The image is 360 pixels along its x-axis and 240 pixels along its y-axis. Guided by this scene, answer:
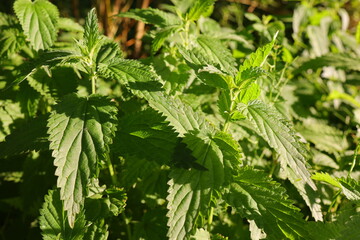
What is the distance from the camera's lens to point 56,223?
4.79 ft

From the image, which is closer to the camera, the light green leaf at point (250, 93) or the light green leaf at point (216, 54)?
the light green leaf at point (250, 93)

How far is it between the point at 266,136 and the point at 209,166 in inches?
9.6

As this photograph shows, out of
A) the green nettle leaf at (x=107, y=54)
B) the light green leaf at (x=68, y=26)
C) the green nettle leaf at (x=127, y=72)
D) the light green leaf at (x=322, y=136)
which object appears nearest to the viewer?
the green nettle leaf at (x=127, y=72)

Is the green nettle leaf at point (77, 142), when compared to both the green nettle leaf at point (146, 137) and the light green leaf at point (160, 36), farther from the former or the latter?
the light green leaf at point (160, 36)

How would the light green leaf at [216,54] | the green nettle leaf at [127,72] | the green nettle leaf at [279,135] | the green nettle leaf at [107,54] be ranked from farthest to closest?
the light green leaf at [216,54] → the green nettle leaf at [107,54] → the green nettle leaf at [127,72] → the green nettle leaf at [279,135]

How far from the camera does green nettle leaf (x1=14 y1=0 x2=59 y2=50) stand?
1.66 metres

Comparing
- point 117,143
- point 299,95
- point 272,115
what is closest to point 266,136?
point 272,115

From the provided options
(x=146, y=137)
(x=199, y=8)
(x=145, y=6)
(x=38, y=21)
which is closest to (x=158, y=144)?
(x=146, y=137)

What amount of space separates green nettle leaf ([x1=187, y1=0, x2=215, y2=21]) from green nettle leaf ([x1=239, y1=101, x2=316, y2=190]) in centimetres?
62

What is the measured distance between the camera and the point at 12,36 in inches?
76.7

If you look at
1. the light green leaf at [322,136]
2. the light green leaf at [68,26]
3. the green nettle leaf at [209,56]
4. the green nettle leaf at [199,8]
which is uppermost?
the light green leaf at [68,26]

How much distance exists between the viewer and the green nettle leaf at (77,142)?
1.14m

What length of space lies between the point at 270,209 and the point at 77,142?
781mm

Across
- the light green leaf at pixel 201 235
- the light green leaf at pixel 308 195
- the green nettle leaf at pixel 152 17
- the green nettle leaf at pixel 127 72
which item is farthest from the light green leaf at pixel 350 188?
the green nettle leaf at pixel 152 17
